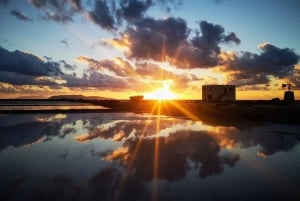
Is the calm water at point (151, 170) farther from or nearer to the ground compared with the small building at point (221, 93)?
nearer to the ground

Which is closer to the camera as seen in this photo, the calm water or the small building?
the calm water

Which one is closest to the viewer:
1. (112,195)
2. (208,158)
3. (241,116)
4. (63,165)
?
(112,195)

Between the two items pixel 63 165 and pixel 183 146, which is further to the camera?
pixel 183 146

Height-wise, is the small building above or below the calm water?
above

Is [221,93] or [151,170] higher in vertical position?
[221,93]

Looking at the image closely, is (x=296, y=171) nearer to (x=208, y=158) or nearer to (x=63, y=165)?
(x=208, y=158)

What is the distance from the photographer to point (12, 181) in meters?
9.85

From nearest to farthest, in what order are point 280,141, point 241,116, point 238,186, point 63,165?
point 238,186
point 63,165
point 280,141
point 241,116

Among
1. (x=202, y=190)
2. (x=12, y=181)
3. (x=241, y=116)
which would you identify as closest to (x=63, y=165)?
(x=12, y=181)

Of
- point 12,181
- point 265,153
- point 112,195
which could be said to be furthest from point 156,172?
point 265,153

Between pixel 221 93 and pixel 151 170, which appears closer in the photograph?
pixel 151 170

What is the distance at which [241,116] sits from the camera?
3912 centimetres

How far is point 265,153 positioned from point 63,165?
11314 millimetres

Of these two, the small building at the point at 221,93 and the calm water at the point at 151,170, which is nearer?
the calm water at the point at 151,170
